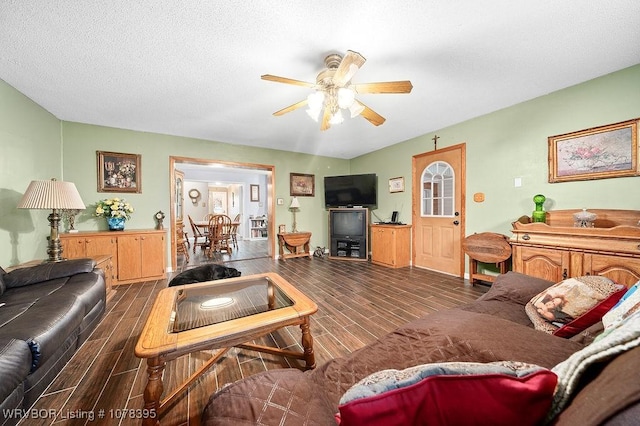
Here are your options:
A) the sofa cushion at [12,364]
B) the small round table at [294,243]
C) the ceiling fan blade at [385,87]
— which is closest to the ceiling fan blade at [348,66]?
the ceiling fan blade at [385,87]

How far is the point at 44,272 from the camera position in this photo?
2027 mm

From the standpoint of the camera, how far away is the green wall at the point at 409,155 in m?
2.32

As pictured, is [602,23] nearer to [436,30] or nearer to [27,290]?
[436,30]

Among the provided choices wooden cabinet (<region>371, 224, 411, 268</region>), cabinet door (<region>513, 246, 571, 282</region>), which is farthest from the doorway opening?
cabinet door (<region>513, 246, 571, 282</region>)

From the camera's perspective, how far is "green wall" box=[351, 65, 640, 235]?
7.35ft

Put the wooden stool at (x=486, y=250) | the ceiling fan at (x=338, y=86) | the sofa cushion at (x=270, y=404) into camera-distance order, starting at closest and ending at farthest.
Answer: the sofa cushion at (x=270, y=404), the ceiling fan at (x=338, y=86), the wooden stool at (x=486, y=250)

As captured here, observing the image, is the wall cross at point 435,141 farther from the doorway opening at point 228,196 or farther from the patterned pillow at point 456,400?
the doorway opening at point 228,196

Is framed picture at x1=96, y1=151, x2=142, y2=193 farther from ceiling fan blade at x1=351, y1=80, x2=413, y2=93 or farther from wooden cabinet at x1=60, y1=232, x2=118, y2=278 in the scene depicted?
ceiling fan blade at x1=351, y1=80, x2=413, y2=93

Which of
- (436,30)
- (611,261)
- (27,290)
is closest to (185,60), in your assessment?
(436,30)

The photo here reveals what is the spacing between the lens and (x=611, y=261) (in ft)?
6.54

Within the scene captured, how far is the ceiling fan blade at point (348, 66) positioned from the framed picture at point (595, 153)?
103 inches

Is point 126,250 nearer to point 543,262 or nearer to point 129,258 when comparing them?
point 129,258

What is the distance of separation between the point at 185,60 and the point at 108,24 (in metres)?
0.51

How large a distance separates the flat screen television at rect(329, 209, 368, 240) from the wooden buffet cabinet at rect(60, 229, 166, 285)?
3.26 m
